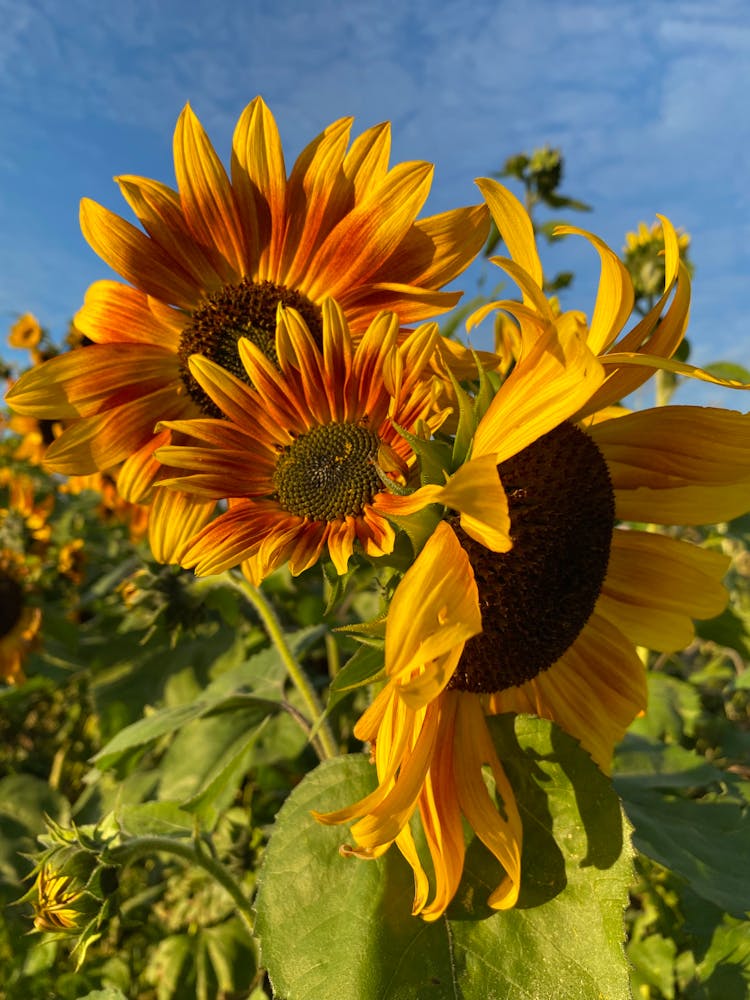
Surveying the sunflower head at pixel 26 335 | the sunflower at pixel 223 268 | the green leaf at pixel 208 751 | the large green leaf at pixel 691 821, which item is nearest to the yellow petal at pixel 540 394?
the sunflower at pixel 223 268

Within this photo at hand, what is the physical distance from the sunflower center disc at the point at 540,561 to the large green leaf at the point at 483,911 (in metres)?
0.13

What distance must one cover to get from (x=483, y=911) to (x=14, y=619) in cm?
245

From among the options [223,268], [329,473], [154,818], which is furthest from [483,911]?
[223,268]

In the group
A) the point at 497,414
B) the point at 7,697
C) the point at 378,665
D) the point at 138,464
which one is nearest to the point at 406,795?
the point at 378,665

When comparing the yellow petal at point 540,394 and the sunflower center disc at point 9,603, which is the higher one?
the yellow petal at point 540,394

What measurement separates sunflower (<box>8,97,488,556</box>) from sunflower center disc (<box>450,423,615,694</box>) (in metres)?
0.31

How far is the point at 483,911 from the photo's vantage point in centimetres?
88

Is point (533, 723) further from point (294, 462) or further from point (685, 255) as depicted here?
point (685, 255)

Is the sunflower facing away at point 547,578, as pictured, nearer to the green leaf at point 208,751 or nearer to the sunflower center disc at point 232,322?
the sunflower center disc at point 232,322

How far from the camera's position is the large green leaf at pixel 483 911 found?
0.82 metres

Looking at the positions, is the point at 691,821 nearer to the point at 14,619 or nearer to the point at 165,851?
the point at 165,851

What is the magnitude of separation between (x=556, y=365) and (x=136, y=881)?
2173 millimetres

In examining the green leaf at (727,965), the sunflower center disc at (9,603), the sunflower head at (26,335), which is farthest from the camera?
the sunflower head at (26,335)

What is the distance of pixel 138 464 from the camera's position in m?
1.11
